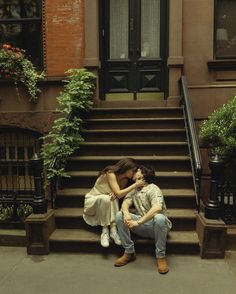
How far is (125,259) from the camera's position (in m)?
4.59

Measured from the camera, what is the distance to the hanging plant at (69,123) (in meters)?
5.99

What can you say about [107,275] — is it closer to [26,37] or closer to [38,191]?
[38,191]

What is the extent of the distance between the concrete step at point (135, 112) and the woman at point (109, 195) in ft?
8.80

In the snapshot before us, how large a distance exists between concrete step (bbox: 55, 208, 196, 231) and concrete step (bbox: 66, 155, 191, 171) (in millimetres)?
1005

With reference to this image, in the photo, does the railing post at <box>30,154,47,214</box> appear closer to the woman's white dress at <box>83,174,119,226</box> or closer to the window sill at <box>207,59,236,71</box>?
the woman's white dress at <box>83,174,119,226</box>

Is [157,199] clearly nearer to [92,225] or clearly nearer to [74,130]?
[92,225]

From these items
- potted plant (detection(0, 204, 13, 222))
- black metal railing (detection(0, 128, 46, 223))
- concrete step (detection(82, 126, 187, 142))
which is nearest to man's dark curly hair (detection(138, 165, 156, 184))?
concrete step (detection(82, 126, 187, 142))

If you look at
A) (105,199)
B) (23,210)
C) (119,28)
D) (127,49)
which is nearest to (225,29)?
(127,49)

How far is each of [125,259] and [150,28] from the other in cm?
597

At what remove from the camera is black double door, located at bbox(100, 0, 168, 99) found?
8.59m

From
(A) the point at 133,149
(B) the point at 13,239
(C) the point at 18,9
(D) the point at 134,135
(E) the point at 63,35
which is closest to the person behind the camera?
(B) the point at 13,239

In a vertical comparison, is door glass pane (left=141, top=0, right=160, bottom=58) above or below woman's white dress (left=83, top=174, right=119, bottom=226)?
above

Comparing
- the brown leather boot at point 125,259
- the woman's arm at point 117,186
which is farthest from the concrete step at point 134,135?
the brown leather boot at point 125,259

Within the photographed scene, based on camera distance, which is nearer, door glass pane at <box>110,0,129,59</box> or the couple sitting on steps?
the couple sitting on steps
